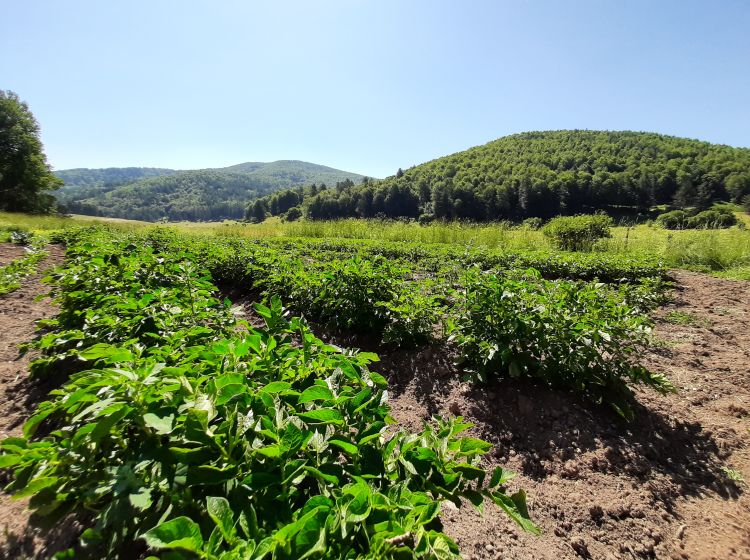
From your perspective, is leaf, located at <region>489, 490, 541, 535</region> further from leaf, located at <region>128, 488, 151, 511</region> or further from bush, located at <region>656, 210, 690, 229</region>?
bush, located at <region>656, 210, 690, 229</region>

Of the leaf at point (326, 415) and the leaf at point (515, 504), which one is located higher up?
the leaf at point (326, 415)

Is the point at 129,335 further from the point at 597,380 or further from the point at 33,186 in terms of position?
the point at 33,186

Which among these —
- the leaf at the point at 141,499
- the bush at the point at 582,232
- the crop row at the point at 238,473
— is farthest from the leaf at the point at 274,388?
the bush at the point at 582,232

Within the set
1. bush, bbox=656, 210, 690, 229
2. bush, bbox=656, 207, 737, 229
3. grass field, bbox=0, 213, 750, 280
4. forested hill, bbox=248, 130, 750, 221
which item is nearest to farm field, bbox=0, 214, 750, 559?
grass field, bbox=0, 213, 750, 280

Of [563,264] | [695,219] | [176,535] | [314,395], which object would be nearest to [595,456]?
[314,395]

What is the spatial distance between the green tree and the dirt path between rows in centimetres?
4538

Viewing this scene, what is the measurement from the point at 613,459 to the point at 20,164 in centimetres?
4835

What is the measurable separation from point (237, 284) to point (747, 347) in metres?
8.23

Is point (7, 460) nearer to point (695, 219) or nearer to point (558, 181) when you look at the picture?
point (695, 219)

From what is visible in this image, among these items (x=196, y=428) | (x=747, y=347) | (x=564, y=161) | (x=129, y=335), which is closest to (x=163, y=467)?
(x=196, y=428)

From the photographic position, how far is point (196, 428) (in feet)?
2.90

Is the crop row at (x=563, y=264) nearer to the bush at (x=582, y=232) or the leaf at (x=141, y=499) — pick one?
the bush at (x=582, y=232)

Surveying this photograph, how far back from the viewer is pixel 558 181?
6059 centimetres

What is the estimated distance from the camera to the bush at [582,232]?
13352 mm
